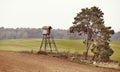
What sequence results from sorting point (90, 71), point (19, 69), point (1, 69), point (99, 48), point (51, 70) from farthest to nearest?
point (99, 48)
point (90, 71)
point (51, 70)
point (19, 69)
point (1, 69)

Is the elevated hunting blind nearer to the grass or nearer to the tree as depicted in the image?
the tree

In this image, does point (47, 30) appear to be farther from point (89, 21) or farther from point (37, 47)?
point (37, 47)

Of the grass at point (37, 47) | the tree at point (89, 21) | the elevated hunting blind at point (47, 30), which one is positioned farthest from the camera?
the grass at point (37, 47)

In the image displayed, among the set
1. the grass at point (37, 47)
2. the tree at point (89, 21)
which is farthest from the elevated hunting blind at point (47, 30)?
the grass at point (37, 47)

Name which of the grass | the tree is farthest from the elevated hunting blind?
the grass

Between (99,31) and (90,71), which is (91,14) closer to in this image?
(99,31)

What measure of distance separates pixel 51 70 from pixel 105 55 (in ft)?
78.8

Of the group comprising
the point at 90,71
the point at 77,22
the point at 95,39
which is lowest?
the point at 90,71

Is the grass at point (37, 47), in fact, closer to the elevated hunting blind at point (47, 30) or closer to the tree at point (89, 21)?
the tree at point (89, 21)

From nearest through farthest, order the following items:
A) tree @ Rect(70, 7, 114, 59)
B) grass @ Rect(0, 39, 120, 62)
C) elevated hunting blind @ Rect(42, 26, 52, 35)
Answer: elevated hunting blind @ Rect(42, 26, 52, 35)
tree @ Rect(70, 7, 114, 59)
grass @ Rect(0, 39, 120, 62)

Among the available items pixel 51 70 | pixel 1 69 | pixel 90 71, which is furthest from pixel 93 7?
pixel 1 69

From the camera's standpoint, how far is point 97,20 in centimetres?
4875

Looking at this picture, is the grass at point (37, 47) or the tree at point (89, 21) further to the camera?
the grass at point (37, 47)

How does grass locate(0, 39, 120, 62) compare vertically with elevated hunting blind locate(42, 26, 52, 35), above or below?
below
